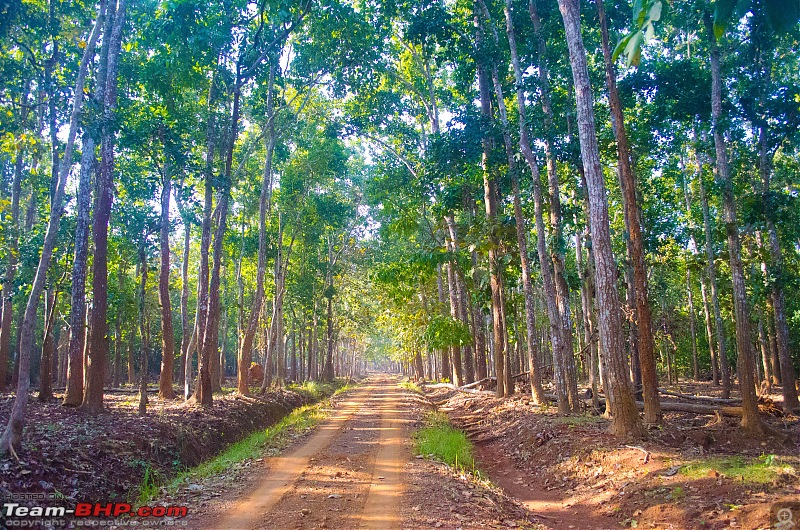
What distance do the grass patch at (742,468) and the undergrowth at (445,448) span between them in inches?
153

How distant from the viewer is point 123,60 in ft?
52.8

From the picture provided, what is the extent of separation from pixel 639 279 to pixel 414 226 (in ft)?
37.0

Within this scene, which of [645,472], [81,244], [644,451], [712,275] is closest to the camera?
[645,472]

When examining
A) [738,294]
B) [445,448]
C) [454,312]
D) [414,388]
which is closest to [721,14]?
[445,448]

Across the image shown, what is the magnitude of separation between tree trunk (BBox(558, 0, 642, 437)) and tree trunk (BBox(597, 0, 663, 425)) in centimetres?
53

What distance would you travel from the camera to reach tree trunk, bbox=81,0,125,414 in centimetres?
1262

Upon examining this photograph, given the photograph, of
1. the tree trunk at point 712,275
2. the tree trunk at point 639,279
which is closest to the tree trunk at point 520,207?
the tree trunk at point 639,279

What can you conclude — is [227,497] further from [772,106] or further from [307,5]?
[772,106]

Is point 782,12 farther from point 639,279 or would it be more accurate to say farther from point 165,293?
point 165,293

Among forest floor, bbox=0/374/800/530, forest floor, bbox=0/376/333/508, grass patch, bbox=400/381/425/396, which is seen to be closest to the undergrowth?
forest floor, bbox=0/374/800/530

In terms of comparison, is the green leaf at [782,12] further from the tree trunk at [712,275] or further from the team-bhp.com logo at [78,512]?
the tree trunk at [712,275]

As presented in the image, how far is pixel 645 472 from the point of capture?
8078mm

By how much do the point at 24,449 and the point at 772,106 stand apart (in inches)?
812

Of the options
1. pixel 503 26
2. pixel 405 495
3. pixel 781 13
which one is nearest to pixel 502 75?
pixel 503 26
